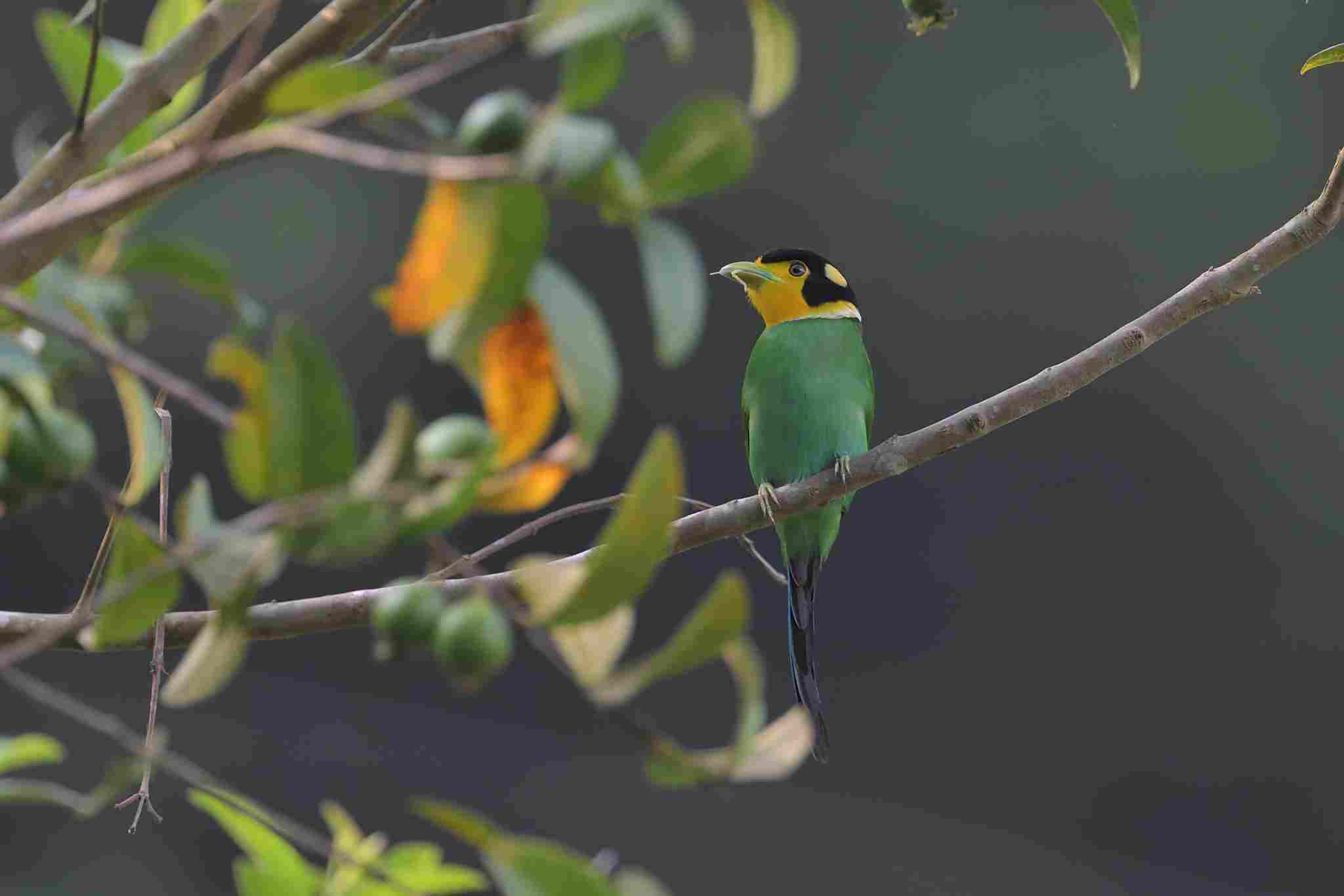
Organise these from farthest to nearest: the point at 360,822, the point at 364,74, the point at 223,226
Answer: the point at 360,822 < the point at 223,226 < the point at 364,74

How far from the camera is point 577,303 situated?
49cm

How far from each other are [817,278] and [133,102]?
1833mm

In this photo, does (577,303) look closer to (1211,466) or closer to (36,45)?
(1211,466)

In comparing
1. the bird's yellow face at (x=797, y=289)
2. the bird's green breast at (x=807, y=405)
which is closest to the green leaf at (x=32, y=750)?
the bird's green breast at (x=807, y=405)

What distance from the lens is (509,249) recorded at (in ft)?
1.50

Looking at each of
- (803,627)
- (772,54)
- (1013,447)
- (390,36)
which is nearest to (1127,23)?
(772,54)

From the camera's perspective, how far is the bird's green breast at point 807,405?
7.24 ft

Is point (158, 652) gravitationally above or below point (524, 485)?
below

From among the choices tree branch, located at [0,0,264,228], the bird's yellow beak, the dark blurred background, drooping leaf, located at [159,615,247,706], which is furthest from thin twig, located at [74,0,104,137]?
the dark blurred background

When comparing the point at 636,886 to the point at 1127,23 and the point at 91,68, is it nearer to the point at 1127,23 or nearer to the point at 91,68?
the point at 91,68

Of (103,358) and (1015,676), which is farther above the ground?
(103,358)

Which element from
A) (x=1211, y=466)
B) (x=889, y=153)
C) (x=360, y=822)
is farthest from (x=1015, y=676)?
(x=360, y=822)

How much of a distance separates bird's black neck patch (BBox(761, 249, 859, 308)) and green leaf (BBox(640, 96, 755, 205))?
2.01m

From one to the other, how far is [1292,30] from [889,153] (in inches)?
50.2
